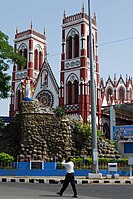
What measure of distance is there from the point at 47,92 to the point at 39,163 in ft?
71.0

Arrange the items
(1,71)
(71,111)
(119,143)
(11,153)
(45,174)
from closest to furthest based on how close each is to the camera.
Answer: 1. (45,174)
2. (1,71)
3. (11,153)
4. (119,143)
5. (71,111)

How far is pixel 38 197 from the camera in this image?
1036 cm

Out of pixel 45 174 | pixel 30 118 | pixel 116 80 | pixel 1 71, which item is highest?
pixel 116 80

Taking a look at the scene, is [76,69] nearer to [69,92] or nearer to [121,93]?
[69,92]

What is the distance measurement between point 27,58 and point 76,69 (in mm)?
9303

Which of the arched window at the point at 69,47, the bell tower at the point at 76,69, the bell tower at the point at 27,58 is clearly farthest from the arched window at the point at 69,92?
the bell tower at the point at 27,58

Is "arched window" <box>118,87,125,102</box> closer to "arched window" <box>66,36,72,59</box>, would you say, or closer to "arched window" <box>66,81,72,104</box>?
"arched window" <box>66,36,72,59</box>

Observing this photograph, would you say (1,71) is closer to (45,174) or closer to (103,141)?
(45,174)

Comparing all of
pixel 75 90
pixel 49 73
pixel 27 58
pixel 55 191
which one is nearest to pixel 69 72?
pixel 75 90

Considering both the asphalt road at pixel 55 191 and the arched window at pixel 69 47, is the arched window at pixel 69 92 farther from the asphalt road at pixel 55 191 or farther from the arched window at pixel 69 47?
the asphalt road at pixel 55 191

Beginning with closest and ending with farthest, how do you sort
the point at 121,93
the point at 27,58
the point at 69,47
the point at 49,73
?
the point at 69,47, the point at 49,73, the point at 27,58, the point at 121,93

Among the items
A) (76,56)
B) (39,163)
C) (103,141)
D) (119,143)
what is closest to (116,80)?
(76,56)

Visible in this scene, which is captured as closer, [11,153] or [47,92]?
[11,153]

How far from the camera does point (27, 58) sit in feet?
159
